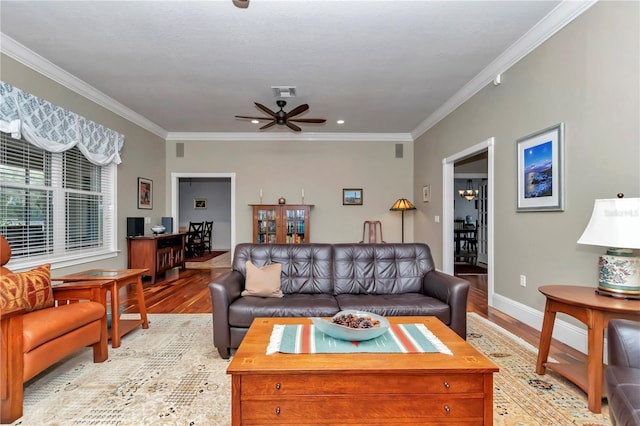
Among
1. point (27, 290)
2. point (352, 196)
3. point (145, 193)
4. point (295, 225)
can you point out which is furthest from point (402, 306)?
point (145, 193)

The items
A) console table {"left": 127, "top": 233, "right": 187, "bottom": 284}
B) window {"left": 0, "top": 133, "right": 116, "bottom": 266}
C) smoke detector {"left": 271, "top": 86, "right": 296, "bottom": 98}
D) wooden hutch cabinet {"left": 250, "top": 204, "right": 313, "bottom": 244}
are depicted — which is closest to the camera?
window {"left": 0, "top": 133, "right": 116, "bottom": 266}

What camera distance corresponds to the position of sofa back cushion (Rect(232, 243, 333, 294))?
2.96 meters

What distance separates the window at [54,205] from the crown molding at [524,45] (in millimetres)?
5107

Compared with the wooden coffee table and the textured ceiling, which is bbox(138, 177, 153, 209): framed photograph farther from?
the wooden coffee table

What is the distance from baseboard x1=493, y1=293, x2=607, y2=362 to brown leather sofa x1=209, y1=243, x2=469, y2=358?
895mm

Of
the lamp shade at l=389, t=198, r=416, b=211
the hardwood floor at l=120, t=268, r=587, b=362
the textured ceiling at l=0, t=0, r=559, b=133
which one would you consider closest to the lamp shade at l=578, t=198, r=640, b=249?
the hardwood floor at l=120, t=268, r=587, b=362

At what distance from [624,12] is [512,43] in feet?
3.46

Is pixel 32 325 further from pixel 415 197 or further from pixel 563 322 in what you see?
pixel 415 197

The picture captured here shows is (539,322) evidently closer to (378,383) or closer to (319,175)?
(378,383)

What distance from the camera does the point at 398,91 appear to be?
4.30 m

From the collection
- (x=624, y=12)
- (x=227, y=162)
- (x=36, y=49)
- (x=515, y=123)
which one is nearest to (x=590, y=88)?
(x=624, y=12)

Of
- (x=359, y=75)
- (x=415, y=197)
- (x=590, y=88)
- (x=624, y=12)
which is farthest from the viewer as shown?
(x=415, y=197)

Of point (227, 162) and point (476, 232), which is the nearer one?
point (227, 162)

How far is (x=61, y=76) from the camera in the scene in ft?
12.1
